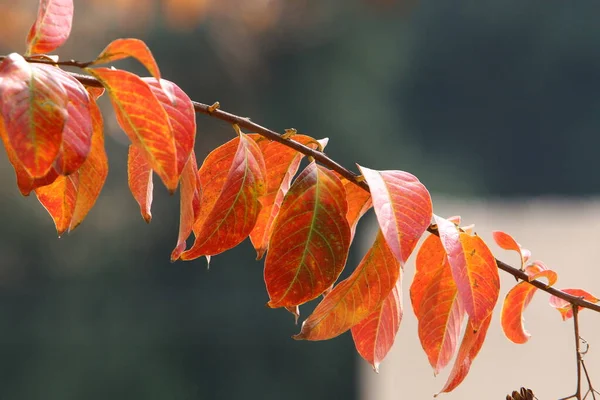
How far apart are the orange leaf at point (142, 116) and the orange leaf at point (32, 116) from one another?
22mm

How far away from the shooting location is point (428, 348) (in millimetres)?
269

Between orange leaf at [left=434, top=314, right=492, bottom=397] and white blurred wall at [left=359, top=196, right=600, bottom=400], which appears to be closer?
orange leaf at [left=434, top=314, right=492, bottom=397]

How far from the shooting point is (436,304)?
0.27 metres

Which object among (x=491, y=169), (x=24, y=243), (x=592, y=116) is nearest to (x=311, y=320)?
(x=24, y=243)

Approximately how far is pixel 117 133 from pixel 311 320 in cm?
273

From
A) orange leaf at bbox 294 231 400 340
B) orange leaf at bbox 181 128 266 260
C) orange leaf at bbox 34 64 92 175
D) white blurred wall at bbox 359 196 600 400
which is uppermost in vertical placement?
orange leaf at bbox 34 64 92 175

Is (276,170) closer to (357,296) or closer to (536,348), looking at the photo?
(357,296)

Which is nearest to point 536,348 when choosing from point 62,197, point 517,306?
point 517,306

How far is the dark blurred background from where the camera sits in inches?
137

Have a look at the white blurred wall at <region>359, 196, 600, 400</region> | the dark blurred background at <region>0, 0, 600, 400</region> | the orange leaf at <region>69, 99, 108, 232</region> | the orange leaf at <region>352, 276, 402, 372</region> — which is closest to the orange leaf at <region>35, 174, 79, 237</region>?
the orange leaf at <region>69, 99, 108, 232</region>

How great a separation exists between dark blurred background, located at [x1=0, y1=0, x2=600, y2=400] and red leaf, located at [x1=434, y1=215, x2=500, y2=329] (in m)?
2.90

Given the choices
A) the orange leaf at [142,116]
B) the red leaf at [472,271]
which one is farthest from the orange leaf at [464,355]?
the orange leaf at [142,116]

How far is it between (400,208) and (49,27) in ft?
0.38

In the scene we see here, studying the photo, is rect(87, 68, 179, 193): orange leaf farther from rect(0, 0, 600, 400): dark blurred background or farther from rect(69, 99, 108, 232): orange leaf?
rect(0, 0, 600, 400): dark blurred background
